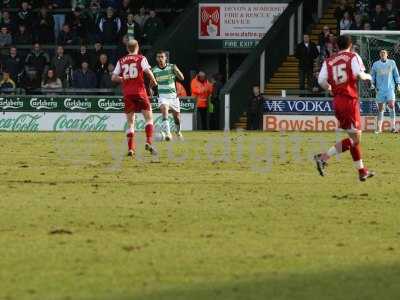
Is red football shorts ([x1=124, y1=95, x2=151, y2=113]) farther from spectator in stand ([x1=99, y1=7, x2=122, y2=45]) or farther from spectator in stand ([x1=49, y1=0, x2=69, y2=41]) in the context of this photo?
spectator in stand ([x1=49, y1=0, x2=69, y2=41])

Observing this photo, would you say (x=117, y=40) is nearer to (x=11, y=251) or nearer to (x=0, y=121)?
(x=0, y=121)

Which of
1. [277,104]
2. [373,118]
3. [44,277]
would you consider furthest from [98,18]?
[44,277]

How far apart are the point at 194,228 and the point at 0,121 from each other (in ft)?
85.0

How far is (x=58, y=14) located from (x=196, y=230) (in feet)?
103

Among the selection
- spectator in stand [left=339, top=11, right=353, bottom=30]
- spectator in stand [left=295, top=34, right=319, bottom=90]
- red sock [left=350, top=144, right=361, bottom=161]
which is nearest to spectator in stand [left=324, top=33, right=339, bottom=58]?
spectator in stand [left=295, top=34, right=319, bottom=90]

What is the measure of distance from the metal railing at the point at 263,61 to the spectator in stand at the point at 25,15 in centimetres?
796

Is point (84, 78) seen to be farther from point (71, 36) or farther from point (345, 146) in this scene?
point (345, 146)

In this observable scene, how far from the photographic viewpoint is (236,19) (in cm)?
4228

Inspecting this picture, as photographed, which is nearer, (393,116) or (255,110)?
(393,116)

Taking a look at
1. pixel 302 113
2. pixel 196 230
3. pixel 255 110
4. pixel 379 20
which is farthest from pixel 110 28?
pixel 196 230

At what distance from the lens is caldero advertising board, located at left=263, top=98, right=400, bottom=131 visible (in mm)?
37656

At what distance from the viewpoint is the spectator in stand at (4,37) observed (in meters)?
41.8

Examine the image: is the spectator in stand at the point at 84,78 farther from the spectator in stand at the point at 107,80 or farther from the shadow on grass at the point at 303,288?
the shadow on grass at the point at 303,288

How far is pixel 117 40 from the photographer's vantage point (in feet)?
137
